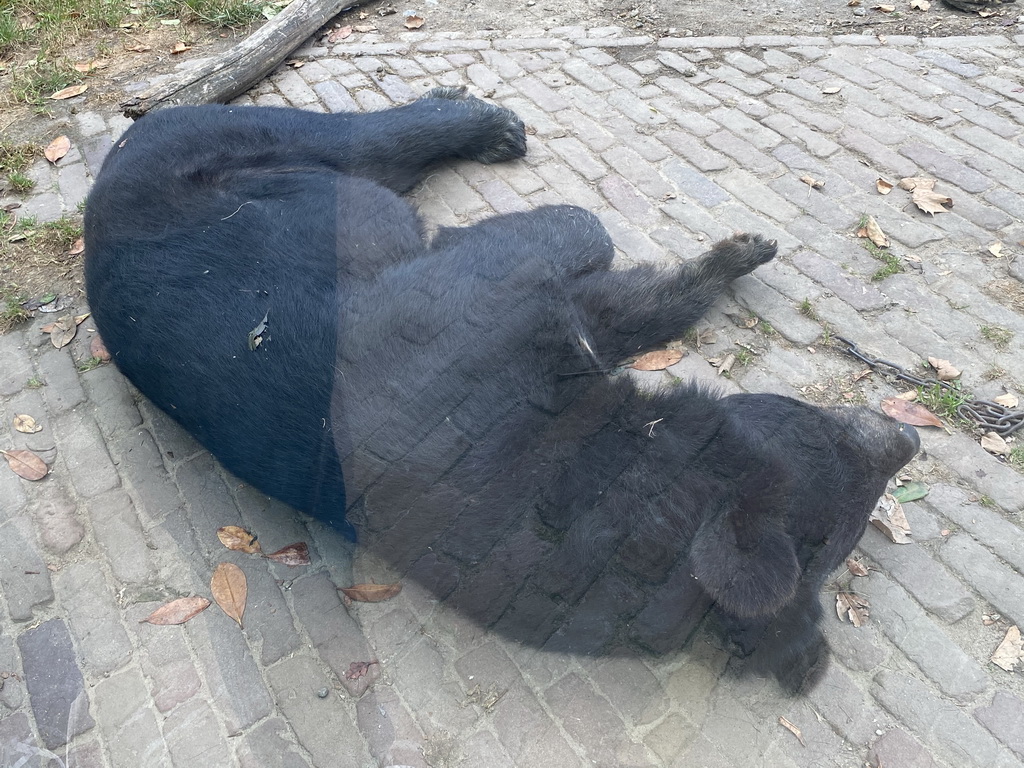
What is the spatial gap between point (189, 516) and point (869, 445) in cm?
270

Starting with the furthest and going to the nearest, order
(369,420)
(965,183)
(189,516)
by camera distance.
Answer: (965,183)
(189,516)
(369,420)

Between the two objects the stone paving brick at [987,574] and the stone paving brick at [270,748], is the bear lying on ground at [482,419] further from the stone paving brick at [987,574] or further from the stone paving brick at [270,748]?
the stone paving brick at [270,748]

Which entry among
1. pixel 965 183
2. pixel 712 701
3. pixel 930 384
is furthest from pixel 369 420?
pixel 965 183

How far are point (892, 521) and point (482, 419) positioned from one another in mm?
1684

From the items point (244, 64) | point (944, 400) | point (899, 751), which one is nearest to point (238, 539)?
point (899, 751)

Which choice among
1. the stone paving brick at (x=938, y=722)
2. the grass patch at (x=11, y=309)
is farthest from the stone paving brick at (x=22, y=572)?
the stone paving brick at (x=938, y=722)

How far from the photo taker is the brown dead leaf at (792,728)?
2.61 meters

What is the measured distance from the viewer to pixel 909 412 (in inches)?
135

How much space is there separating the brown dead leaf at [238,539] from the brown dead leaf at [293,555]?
3.3 inches

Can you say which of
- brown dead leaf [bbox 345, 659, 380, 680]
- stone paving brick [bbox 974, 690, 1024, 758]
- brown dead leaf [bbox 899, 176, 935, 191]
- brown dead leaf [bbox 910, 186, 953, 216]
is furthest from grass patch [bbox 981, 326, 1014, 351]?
brown dead leaf [bbox 345, 659, 380, 680]

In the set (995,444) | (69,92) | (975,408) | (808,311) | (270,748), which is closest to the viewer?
(270,748)

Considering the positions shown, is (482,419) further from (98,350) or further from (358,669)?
(98,350)

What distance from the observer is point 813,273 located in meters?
4.04

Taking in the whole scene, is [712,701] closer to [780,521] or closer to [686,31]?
[780,521]
